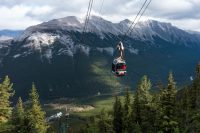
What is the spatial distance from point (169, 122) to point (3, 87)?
111 feet

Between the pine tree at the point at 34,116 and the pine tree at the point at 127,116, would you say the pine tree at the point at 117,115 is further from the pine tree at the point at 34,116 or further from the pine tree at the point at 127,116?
the pine tree at the point at 34,116

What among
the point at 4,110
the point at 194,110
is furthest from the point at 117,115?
the point at 4,110

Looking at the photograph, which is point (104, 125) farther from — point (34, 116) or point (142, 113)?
point (34, 116)

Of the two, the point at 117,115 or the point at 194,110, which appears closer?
the point at 194,110

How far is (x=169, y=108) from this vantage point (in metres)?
69.2

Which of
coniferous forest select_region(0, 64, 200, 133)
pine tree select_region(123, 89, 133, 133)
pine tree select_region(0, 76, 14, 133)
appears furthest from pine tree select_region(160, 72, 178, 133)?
pine tree select_region(0, 76, 14, 133)

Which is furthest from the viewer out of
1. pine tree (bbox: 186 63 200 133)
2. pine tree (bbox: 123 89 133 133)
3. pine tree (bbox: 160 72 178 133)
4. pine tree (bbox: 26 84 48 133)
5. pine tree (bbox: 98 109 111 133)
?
pine tree (bbox: 98 109 111 133)

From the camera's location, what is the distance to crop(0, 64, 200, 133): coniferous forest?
230 ft

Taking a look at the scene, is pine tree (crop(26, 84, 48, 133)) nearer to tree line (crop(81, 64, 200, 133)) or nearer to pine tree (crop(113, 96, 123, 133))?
tree line (crop(81, 64, 200, 133))

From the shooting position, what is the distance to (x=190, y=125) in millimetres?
84125

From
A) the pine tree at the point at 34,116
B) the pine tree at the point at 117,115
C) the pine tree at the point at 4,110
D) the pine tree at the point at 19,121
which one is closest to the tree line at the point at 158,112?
the pine tree at the point at 117,115

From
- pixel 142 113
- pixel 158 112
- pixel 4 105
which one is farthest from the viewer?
pixel 142 113

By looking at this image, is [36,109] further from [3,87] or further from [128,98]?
[128,98]

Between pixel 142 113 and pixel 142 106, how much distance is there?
170 centimetres
